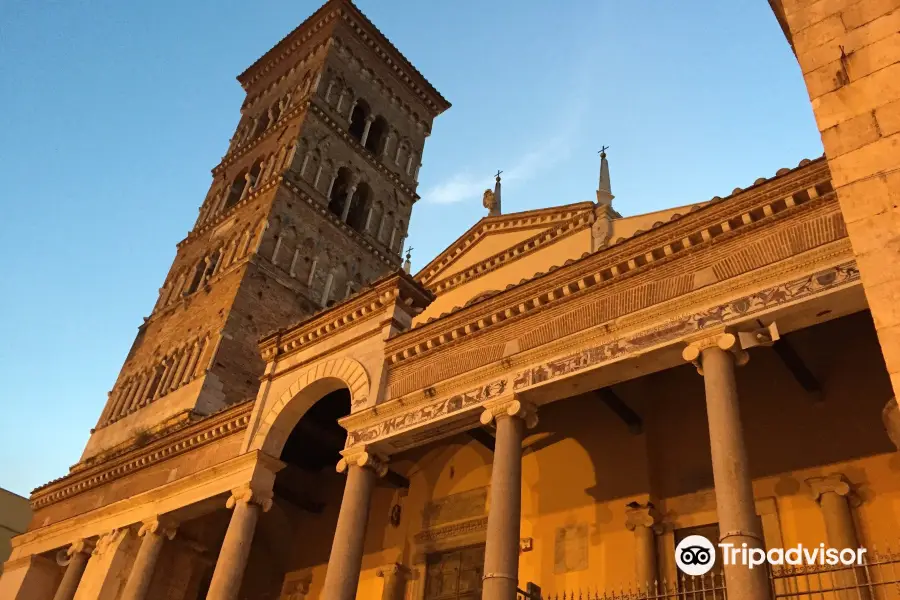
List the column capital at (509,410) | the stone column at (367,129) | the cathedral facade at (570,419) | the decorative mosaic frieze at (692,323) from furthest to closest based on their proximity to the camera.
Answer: the stone column at (367,129)
the column capital at (509,410)
the decorative mosaic frieze at (692,323)
the cathedral facade at (570,419)

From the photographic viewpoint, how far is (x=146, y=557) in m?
12.1

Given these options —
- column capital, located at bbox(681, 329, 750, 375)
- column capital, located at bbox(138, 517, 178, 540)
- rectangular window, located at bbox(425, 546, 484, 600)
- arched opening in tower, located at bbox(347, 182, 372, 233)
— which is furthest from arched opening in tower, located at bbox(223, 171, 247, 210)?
column capital, located at bbox(681, 329, 750, 375)

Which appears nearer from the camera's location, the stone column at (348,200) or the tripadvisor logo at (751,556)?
the tripadvisor logo at (751,556)

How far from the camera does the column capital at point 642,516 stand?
9.65 metres

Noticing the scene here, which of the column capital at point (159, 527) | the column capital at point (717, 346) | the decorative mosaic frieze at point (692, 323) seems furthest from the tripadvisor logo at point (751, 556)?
the column capital at point (159, 527)

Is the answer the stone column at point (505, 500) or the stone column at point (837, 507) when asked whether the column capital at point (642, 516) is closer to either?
the stone column at point (837, 507)

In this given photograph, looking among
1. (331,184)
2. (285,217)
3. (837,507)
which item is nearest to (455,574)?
(837,507)

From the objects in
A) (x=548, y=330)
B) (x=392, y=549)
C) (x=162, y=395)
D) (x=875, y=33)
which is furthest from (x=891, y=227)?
(x=162, y=395)

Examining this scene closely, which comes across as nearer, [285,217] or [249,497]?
[249,497]

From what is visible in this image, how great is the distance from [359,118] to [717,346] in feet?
69.9

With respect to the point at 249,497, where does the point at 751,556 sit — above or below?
below

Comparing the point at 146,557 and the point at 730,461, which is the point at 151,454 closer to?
the point at 146,557

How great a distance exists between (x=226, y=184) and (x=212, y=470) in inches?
613

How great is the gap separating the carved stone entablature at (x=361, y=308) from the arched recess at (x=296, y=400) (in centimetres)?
64
